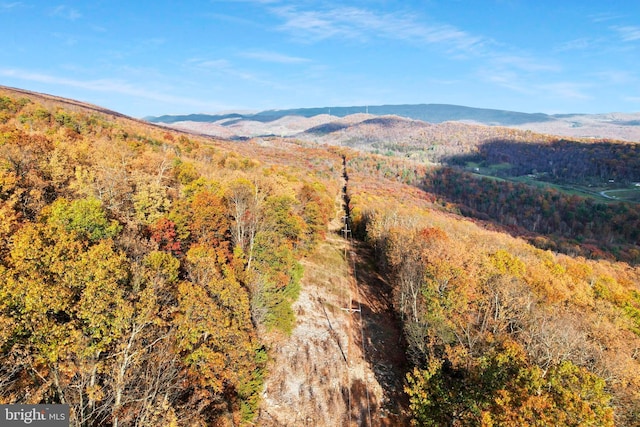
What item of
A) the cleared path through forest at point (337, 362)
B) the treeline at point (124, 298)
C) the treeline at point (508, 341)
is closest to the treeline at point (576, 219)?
the treeline at point (508, 341)

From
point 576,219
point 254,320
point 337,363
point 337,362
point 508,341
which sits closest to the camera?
point 508,341

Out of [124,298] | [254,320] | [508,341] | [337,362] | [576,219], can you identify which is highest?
[124,298]

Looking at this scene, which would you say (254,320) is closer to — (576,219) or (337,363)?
(337,363)

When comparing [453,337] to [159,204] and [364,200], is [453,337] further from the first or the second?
[364,200]

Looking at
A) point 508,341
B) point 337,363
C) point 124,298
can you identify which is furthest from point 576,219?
point 124,298

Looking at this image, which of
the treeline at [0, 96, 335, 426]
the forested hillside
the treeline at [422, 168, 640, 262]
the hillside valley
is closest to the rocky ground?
the hillside valley

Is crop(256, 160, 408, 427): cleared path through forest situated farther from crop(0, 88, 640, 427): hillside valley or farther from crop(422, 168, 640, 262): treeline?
crop(422, 168, 640, 262): treeline

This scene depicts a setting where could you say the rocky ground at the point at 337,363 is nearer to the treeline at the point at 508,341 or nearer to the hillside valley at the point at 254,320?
the hillside valley at the point at 254,320
